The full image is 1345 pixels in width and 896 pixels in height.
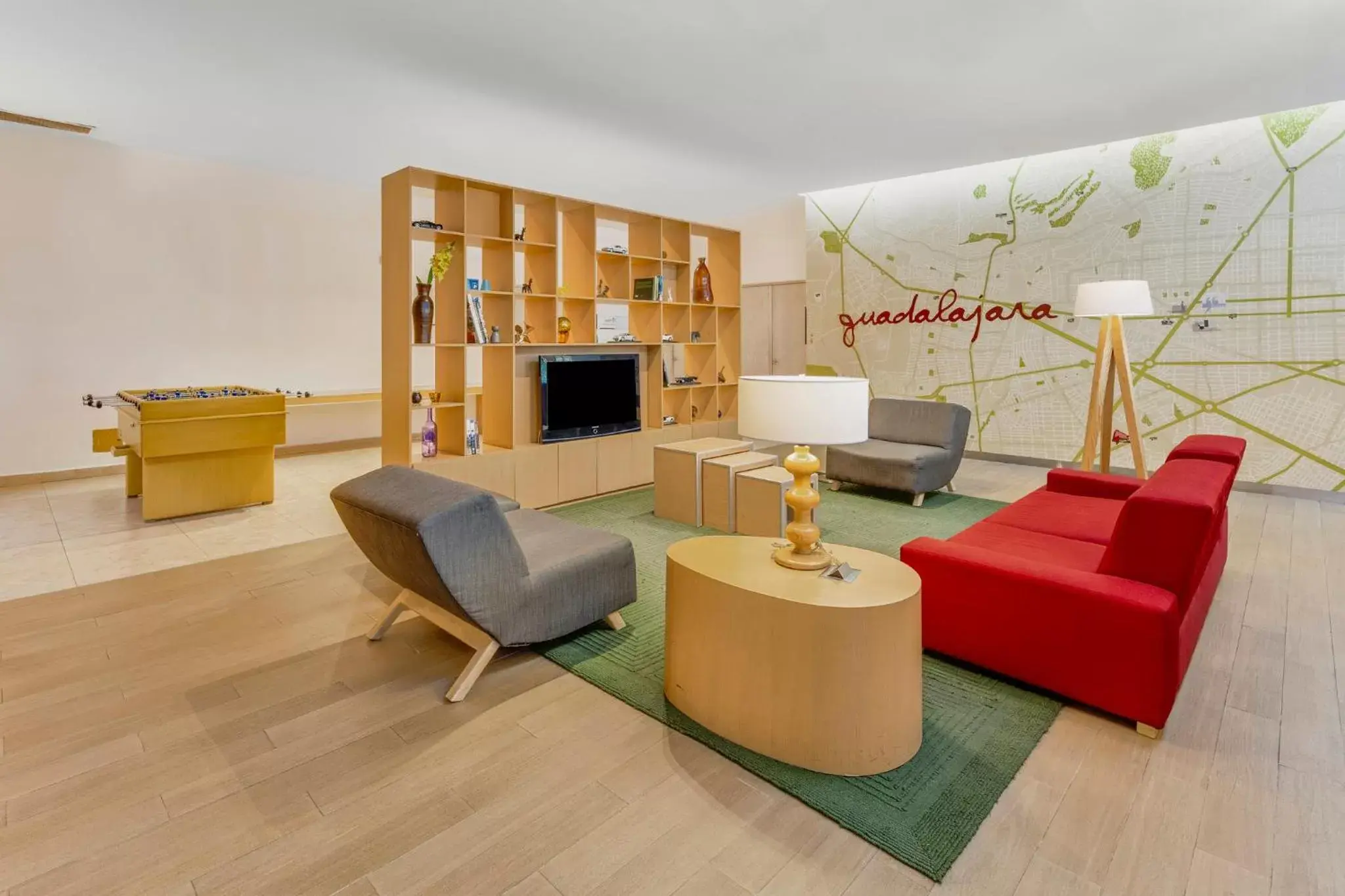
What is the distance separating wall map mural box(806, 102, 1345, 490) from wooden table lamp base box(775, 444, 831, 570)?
4.44 m

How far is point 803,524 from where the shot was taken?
228 cm

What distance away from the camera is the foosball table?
451 centimetres

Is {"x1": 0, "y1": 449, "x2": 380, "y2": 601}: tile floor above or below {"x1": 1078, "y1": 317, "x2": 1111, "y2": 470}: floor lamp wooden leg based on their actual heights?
below

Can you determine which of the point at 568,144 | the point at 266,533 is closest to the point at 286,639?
the point at 266,533

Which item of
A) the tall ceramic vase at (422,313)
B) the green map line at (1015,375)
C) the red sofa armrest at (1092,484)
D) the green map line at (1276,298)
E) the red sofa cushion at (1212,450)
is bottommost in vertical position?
the red sofa armrest at (1092,484)

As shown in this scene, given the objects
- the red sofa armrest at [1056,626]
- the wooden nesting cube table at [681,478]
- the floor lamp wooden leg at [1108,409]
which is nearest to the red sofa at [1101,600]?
the red sofa armrest at [1056,626]

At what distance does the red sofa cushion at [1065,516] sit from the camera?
10.3 feet

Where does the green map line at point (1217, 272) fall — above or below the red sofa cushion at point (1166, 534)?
above

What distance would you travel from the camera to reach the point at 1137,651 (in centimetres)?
215

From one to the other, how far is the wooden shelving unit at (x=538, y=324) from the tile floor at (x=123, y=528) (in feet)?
3.23

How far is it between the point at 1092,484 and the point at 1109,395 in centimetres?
166

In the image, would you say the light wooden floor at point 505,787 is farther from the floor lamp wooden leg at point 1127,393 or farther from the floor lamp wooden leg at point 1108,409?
the floor lamp wooden leg at point 1108,409

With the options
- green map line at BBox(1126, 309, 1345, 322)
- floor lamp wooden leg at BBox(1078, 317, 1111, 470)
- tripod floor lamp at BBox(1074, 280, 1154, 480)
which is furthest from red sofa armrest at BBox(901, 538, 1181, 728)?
green map line at BBox(1126, 309, 1345, 322)

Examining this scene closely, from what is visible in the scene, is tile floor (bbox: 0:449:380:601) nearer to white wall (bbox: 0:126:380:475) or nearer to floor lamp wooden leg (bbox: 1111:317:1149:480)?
white wall (bbox: 0:126:380:475)
